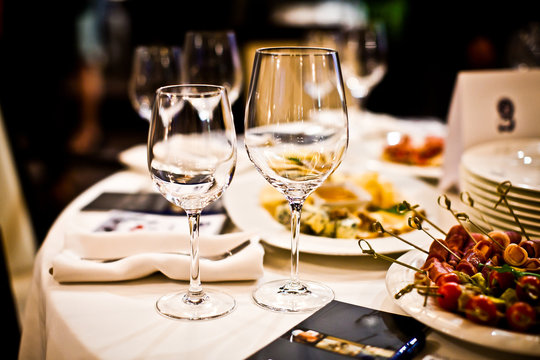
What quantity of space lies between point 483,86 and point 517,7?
15.0 ft

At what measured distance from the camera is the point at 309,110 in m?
0.86

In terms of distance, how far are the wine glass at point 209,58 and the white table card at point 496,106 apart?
645mm

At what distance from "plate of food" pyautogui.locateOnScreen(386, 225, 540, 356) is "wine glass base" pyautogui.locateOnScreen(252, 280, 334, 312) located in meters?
0.12

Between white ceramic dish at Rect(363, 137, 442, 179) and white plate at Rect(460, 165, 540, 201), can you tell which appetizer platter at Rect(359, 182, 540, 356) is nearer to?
white plate at Rect(460, 165, 540, 201)

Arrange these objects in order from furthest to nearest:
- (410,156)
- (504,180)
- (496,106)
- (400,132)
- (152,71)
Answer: (400,132) < (410,156) < (152,71) < (496,106) < (504,180)

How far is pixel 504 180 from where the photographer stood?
3.62 feet

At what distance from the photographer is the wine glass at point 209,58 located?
1652 millimetres

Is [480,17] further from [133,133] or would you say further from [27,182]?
[27,182]

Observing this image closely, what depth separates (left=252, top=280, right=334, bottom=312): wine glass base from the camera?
887mm

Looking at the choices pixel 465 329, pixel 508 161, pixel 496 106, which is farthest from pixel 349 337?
pixel 496 106

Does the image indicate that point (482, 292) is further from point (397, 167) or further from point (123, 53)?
point (123, 53)

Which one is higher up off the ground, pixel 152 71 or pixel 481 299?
pixel 152 71

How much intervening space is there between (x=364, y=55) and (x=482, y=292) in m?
1.68

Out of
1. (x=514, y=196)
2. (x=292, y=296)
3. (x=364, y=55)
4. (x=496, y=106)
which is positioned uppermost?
(x=364, y=55)
